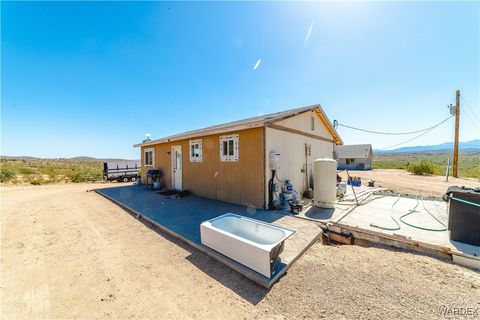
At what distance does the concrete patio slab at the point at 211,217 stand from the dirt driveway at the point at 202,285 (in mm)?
136

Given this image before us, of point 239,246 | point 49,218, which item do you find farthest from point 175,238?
point 49,218

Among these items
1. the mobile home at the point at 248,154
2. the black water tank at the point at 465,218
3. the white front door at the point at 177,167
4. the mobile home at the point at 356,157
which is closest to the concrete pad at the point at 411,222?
the black water tank at the point at 465,218

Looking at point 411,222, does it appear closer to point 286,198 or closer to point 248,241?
point 286,198

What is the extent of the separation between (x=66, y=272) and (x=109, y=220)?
8.94 ft

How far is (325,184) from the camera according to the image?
5.64 metres

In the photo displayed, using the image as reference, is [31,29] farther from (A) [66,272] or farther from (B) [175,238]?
(B) [175,238]

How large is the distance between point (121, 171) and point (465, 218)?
2004 cm

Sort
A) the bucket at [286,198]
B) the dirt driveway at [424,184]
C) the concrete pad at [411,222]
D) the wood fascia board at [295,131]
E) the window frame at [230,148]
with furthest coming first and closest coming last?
the dirt driveway at [424,184] < the window frame at [230,148] < the bucket at [286,198] < the wood fascia board at [295,131] < the concrete pad at [411,222]

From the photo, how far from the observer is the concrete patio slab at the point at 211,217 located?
2848 millimetres

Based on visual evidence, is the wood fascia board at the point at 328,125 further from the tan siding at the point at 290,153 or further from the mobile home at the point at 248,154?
the tan siding at the point at 290,153

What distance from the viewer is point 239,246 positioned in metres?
2.83

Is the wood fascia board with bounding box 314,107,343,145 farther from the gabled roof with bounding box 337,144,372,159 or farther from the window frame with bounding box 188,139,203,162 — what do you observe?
the gabled roof with bounding box 337,144,372,159

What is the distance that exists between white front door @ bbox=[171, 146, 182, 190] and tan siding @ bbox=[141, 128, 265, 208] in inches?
15.0

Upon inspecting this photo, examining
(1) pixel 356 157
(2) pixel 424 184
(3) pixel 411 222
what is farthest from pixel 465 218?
(1) pixel 356 157
